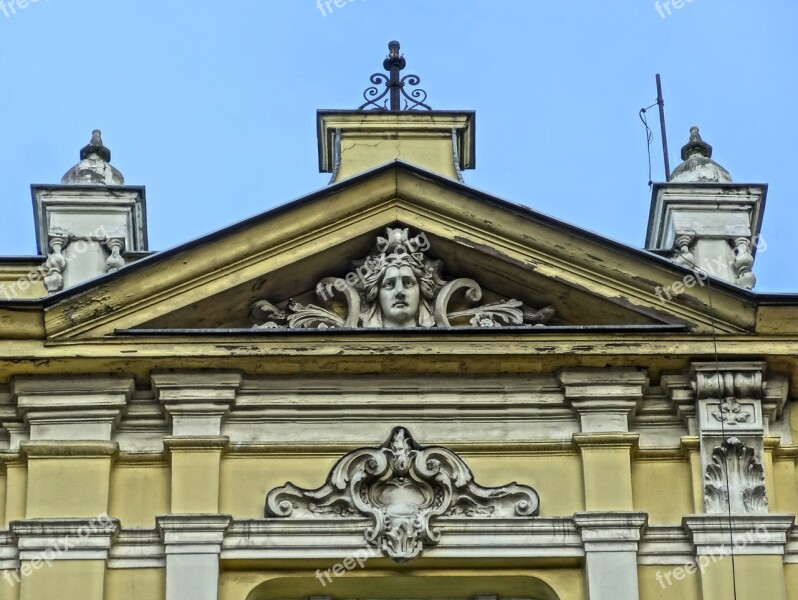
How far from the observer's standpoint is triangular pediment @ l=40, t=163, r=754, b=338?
14492 millimetres

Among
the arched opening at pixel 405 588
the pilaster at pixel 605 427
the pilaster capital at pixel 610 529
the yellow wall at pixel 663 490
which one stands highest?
the pilaster at pixel 605 427

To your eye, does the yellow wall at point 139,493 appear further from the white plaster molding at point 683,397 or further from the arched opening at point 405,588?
the white plaster molding at point 683,397

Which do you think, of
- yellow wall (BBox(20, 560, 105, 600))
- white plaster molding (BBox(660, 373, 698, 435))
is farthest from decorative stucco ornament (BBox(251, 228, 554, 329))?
yellow wall (BBox(20, 560, 105, 600))

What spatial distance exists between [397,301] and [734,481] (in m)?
2.53

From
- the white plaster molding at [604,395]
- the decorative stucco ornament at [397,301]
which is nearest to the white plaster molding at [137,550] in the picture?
the decorative stucco ornament at [397,301]

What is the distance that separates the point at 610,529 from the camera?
13656 mm

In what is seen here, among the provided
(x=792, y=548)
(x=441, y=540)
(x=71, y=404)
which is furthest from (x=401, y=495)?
(x=792, y=548)

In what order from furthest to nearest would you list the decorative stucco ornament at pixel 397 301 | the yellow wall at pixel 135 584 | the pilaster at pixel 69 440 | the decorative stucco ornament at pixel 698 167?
the decorative stucco ornament at pixel 698 167 → the decorative stucco ornament at pixel 397 301 → the pilaster at pixel 69 440 → the yellow wall at pixel 135 584

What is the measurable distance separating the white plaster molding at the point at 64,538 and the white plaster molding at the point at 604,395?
3.08 m

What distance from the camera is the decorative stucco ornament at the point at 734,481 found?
13812 millimetres

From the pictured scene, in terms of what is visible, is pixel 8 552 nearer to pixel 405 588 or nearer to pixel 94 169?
pixel 405 588

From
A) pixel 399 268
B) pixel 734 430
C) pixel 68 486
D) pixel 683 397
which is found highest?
pixel 399 268

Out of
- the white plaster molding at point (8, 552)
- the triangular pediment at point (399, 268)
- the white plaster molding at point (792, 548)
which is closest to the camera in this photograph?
the white plaster molding at point (8, 552)

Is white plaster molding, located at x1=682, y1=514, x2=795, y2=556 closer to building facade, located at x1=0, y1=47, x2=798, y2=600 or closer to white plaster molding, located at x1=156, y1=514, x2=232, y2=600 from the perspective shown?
building facade, located at x1=0, y1=47, x2=798, y2=600
